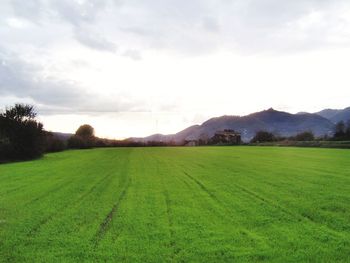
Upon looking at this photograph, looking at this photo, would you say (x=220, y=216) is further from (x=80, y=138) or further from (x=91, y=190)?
(x=80, y=138)

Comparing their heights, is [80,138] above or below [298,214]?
above

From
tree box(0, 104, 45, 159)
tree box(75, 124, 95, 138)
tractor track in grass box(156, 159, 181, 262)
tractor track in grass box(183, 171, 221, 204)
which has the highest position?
tree box(75, 124, 95, 138)

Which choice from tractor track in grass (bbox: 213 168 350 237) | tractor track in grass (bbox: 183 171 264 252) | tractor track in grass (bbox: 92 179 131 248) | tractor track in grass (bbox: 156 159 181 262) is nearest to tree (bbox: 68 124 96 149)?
tractor track in grass (bbox: 183 171 264 252)

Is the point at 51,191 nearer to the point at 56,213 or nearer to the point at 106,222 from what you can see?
the point at 56,213

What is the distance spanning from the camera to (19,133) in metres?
56.1

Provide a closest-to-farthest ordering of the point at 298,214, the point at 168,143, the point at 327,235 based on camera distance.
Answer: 1. the point at 327,235
2. the point at 298,214
3. the point at 168,143

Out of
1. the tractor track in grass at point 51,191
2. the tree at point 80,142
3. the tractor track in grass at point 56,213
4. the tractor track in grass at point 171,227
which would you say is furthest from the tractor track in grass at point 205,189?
the tree at point 80,142

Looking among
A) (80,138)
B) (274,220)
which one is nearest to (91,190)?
(274,220)

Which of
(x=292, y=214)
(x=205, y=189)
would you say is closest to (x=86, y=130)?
(x=205, y=189)

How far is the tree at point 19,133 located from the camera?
5450 cm

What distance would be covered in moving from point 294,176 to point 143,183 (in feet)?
32.4

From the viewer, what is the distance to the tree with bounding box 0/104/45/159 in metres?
54.5

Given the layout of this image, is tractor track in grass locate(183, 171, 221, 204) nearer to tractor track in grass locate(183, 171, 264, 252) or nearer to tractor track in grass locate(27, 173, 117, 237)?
tractor track in grass locate(183, 171, 264, 252)

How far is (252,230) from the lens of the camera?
12.2 metres
